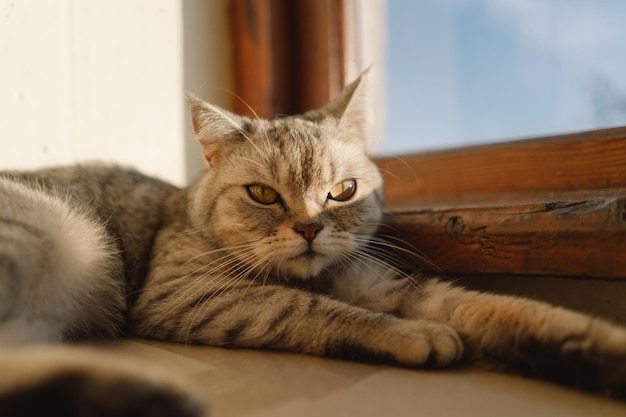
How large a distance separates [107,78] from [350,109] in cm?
98

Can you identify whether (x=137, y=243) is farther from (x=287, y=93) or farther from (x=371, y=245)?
(x=287, y=93)

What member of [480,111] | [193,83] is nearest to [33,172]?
[193,83]

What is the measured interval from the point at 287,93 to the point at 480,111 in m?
0.95

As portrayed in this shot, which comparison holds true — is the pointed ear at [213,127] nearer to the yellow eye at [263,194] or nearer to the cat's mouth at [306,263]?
the yellow eye at [263,194]

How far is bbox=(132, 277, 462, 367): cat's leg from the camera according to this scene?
102 centimetres

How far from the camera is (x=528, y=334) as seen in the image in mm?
968

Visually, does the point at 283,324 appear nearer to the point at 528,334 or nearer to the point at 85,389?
the point at 528,334

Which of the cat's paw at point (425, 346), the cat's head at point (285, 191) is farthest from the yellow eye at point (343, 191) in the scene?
Answer: the cat's paw at point (425, 346)

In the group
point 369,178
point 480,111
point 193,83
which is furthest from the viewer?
point 193,83

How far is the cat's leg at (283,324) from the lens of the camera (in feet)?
3.33

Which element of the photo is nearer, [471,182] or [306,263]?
[306,263]

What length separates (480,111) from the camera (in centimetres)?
183

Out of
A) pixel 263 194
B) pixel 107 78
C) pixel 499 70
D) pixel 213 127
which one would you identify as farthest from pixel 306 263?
pixel 107 78

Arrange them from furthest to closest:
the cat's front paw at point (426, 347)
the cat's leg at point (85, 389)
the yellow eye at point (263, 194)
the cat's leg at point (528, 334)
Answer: the yellow eye at point (263, 194), the cat's front paw at point (426, 347), the cat's leg at point (528, 334), the cat's leg at point (85, 389)
